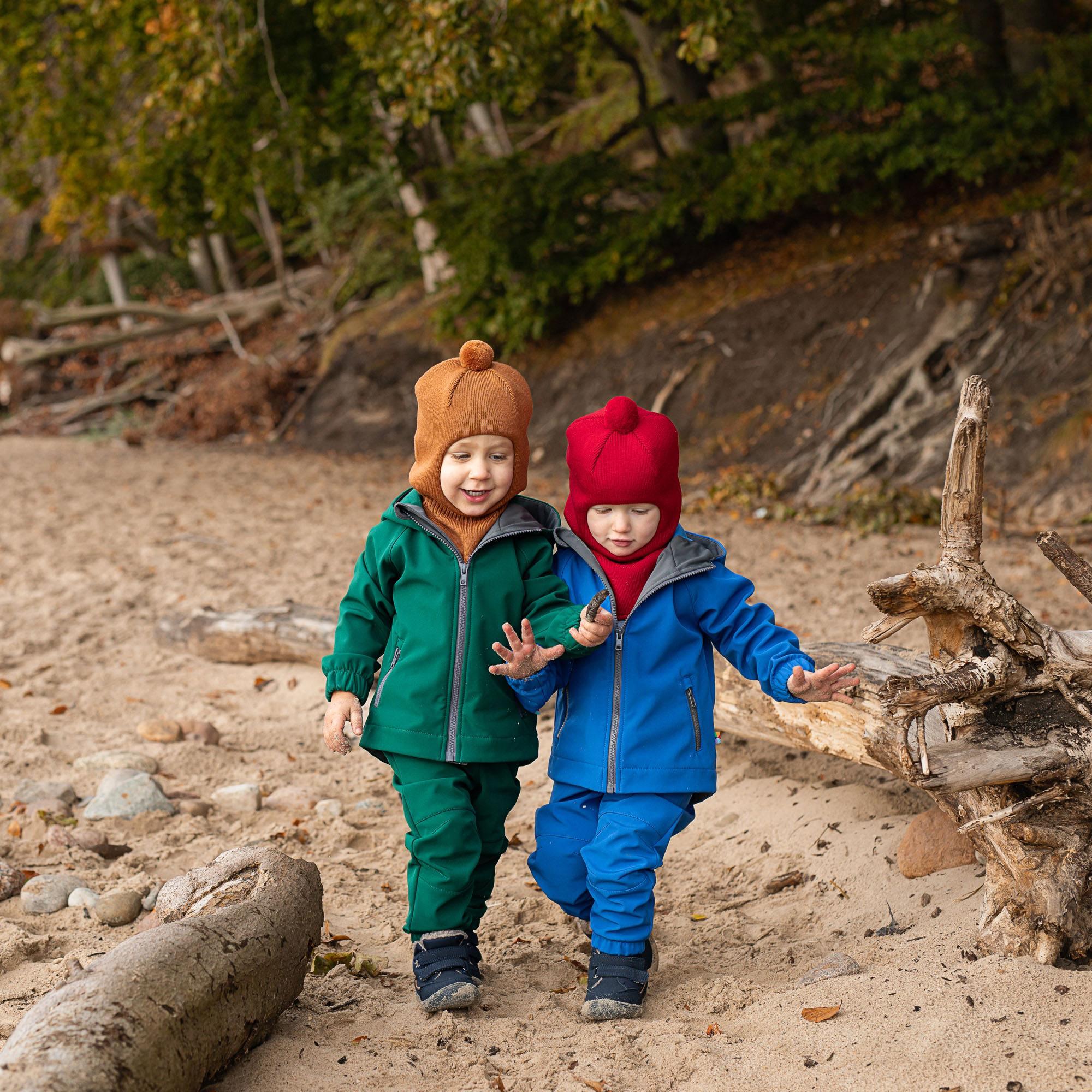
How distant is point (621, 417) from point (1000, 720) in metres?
1.32

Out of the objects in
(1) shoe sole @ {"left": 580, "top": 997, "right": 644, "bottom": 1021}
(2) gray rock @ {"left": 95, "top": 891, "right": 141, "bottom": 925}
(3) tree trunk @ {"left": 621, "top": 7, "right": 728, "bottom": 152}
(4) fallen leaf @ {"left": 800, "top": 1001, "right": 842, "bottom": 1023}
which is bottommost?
(4) fallen leaf @ {"left": 800, "top": 1001, "right": 842, "bottom": 1023}

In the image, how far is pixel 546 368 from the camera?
12945mm

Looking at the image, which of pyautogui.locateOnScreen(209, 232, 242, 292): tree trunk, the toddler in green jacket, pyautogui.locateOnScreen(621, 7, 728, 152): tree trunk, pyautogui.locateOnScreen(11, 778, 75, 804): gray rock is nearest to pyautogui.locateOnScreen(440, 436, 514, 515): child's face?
the toddler in green jacket

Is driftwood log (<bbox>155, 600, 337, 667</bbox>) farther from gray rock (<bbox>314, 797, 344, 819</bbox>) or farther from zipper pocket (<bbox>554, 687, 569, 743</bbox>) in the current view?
zipper pocket (<bbox>554, 687, 569, 743</bbox>)

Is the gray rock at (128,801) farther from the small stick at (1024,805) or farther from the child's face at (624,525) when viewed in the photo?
the small stick at (1024,805)

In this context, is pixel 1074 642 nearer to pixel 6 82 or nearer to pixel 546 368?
pixel 546 368

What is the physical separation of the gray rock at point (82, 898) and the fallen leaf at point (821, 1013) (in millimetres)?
2232

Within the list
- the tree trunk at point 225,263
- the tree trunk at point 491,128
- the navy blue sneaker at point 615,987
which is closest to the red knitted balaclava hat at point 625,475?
the navy blue sneaker at point 615,987

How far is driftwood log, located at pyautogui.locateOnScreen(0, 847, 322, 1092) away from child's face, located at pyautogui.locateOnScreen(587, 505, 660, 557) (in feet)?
4.12

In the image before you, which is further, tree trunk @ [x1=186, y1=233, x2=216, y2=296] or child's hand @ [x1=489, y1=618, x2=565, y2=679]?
tree trunk @ [x1=186, y1=233, x2=216, y2=296]

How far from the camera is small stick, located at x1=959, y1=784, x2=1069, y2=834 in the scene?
2602mm

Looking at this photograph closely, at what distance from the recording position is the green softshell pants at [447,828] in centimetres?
288

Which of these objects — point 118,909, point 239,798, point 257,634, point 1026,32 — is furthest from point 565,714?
point 1026,32

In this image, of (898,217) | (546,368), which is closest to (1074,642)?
(898,217)
